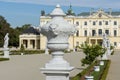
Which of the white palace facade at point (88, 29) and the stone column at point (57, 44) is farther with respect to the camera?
the white palace facade at point (88, 29)

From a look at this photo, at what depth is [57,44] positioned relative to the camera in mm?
4922

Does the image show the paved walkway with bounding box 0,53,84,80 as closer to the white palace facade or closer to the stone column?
the stone column

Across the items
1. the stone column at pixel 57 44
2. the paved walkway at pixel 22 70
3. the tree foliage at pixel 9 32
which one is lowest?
the paved walkway at pixel 22 70

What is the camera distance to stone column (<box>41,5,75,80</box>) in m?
4.88

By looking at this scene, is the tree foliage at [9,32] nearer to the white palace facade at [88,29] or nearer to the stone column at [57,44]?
the white palace facade at [88,29]

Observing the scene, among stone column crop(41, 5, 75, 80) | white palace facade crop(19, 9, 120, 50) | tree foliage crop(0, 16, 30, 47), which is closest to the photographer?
stone column crop(41, 5, 75, 80)

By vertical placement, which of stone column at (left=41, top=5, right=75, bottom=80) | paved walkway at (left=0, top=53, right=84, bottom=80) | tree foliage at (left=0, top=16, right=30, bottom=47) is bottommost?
paved walkway at (left=0, top=53, right=84, bottom=80)

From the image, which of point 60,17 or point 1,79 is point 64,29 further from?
point 1,79

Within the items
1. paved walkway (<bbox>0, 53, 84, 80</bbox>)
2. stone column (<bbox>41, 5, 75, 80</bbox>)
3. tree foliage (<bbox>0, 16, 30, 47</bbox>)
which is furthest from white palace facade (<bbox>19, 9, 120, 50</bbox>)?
stone column (<bbox>41, 5, 75, 80</bbox>)

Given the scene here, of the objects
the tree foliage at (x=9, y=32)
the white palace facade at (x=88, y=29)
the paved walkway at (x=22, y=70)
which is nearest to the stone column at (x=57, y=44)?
the paved walkway at (x=22, y=70)

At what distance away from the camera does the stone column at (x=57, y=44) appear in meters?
4.88

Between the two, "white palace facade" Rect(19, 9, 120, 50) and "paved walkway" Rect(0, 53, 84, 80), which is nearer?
"paved walkway" Rect(0, 53, 84, 80)

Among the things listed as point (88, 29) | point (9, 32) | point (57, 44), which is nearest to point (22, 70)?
point (57, 44)

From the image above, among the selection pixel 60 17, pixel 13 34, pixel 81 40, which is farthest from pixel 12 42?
pixel 60 17
